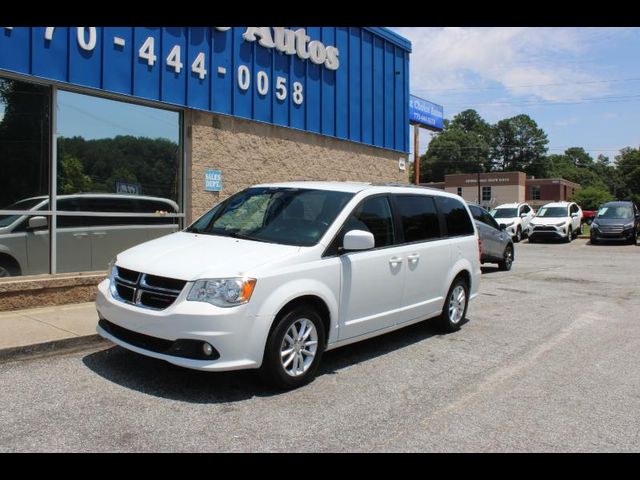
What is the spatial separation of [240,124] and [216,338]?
22.4ft

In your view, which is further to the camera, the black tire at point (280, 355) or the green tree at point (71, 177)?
the green tree at point (71, 177)

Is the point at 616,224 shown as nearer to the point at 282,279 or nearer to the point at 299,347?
the point at 299,347

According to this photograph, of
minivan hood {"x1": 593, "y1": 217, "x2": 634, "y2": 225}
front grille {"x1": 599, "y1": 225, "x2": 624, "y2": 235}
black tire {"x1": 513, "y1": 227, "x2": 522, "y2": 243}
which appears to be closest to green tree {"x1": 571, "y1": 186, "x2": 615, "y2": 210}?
black tire {"x1": 513, "y1": 227, "x2": 522, "y2": 243}

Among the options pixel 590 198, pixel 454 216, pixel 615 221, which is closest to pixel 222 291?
pixel 454 216

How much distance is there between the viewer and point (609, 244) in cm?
2478

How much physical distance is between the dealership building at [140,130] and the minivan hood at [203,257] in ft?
10.4

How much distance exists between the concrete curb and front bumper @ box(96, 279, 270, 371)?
161 cm

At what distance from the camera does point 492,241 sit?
14.0 metres

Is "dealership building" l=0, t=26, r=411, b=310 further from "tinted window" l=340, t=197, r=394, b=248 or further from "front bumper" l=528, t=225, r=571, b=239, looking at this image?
"front bumper" l=528, t=225, r=571, b=239

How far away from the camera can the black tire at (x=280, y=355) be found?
4629mm

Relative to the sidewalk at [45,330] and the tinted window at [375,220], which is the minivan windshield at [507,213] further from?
the sidewalk at [45,330]

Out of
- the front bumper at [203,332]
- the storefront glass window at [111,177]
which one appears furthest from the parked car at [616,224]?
the front bumper at [203,332]
